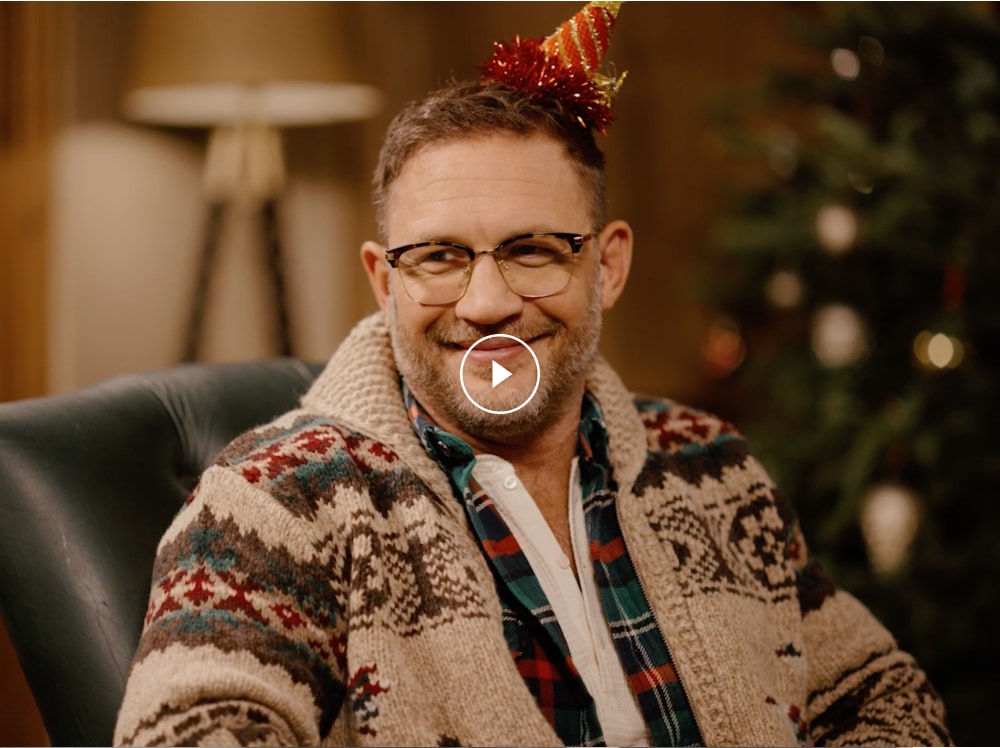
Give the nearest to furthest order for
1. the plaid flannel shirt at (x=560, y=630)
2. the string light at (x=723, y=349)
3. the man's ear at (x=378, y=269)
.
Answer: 1. the plaid flannel shirt at (x=560, y=630)
2. the man's ear at (x=378, y=269)
3. the string light at (x=723, y=349)

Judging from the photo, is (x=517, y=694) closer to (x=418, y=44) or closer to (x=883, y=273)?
(x=883, y=273)

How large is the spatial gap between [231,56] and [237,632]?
174 centimetres

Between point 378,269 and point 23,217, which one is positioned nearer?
point 378,269

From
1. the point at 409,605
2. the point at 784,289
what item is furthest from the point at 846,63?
the point at 409,605

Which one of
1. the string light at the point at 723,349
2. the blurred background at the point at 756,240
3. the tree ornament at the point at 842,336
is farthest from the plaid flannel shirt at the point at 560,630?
the string light at the point at 723,349

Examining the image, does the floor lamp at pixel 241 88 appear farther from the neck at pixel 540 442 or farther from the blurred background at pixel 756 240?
the neck at pixel 540 442

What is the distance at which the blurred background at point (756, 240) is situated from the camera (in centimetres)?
235

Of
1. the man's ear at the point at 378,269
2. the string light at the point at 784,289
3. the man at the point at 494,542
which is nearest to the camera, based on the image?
the man at the point at 494,542

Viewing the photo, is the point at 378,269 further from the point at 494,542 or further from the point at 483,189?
the point at 494,542

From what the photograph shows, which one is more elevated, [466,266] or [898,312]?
[466,266]

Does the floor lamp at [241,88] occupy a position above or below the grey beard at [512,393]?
above

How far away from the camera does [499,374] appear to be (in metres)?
1.29

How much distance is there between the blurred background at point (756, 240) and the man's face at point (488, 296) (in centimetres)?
111

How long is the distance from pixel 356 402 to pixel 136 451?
0.90ft
